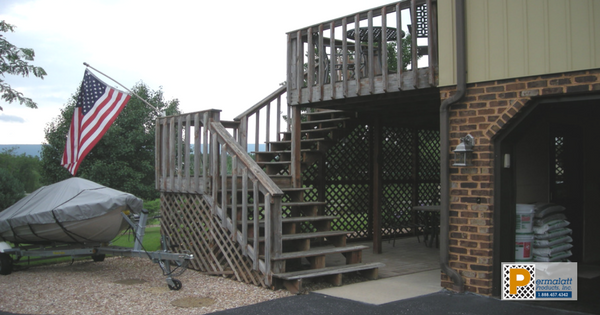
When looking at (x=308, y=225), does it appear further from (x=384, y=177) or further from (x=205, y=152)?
(x=205, y=152)

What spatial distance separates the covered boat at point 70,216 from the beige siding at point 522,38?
4637mm

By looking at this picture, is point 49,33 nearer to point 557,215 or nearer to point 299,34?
point 299,34

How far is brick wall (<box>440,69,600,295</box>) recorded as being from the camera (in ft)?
16.2

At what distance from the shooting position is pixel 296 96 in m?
7.61

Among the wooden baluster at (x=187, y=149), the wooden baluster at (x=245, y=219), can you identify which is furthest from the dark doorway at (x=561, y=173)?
the wooden baluster at (x=187, y=149)

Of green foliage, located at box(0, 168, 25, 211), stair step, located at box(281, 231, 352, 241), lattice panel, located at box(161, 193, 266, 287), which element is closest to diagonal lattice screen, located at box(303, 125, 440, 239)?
stair step, located at box(281, 231, 352, 241)

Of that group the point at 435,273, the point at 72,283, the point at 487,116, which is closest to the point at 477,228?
the point at 487,116

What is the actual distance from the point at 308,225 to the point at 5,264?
478 centimetres

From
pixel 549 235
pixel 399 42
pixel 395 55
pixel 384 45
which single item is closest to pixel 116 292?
pixel 384 45

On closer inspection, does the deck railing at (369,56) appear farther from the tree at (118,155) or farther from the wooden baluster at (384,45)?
the tree at (118,155)

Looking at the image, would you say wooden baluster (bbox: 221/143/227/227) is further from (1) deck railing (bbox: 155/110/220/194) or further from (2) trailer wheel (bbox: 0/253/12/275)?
(2) trailer wheel (bbox: 0/253/12/275)

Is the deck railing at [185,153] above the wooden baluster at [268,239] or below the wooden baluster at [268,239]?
above

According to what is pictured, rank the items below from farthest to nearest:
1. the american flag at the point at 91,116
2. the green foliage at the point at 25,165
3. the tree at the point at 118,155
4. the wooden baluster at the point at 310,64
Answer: the green foliage at the point at 25,165
the tree at the point at 118,155
the american flag at the point at 91,116
the wooden baluster at the point at 310,64

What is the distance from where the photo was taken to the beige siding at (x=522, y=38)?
14.6 ft
